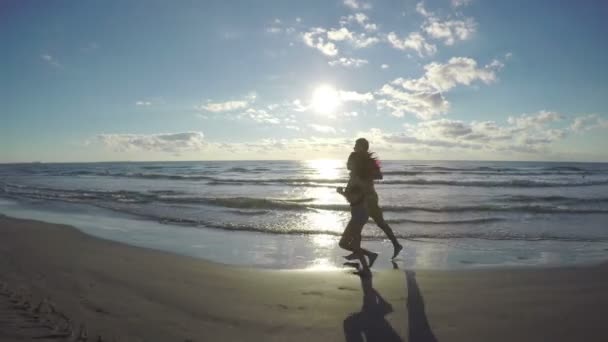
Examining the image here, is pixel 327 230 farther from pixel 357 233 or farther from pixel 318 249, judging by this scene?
pixel 357 233

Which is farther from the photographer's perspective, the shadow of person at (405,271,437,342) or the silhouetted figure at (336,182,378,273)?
the silhouetted figure at (336,182,378,273)

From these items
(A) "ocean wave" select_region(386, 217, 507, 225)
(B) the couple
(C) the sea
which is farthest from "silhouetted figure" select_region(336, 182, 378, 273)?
(A) "ocean wave" select_region(386, 217, 507, 225)

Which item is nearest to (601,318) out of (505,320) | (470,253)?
(505,320)

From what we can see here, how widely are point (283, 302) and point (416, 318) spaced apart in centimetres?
148

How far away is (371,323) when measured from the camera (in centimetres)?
366

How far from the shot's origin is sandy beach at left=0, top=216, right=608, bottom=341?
333 cm

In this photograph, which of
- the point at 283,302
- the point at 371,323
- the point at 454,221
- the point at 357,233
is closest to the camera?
the point at 371,323

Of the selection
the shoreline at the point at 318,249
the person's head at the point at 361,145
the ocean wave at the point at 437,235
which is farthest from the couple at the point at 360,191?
the ocean wave at the point at 437,235

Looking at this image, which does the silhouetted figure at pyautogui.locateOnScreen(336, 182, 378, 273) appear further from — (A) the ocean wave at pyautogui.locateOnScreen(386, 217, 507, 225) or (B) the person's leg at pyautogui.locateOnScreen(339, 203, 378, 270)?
(A) the ocean wave at pyautogui.locateOnScreen(386, 217, 507, 225)

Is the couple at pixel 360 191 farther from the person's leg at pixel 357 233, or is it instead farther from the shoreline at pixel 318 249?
the shoreline at pixel 318 249

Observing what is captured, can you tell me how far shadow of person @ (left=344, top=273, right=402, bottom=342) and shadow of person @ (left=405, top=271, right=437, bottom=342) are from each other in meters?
0.18

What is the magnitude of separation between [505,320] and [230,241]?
592 cm

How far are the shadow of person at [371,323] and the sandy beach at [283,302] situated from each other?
12 millimetres

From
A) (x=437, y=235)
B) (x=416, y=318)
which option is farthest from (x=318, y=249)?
(x=416, y=318)
